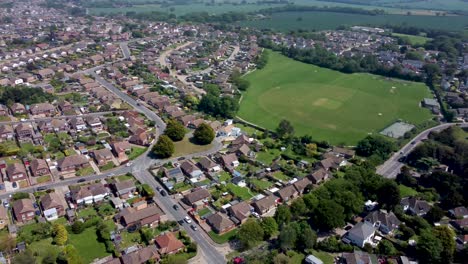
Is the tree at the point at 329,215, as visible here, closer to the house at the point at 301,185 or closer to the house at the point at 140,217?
the house at the point at 301,185

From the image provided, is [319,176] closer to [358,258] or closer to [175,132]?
[358,258]

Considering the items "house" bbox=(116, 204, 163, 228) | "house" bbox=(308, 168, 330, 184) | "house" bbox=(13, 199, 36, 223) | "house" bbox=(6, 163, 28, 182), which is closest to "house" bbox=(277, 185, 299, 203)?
"house" bbox=(308, 168, 330, 184)

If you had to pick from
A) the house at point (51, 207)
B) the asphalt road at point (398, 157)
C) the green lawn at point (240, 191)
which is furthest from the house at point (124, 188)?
the asphalt road at point (398, 157)

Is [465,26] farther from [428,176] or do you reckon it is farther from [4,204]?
[4,204]

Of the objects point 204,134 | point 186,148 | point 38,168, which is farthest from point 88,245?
point 204,134

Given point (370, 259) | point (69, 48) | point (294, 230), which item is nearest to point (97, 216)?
point (294, 230)

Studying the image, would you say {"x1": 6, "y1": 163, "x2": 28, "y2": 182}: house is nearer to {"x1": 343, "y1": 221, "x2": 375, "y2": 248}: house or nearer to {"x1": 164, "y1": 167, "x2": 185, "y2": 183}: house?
{"x1": 164, "y1": 167, "x2": 185, "y2": 183}: house
